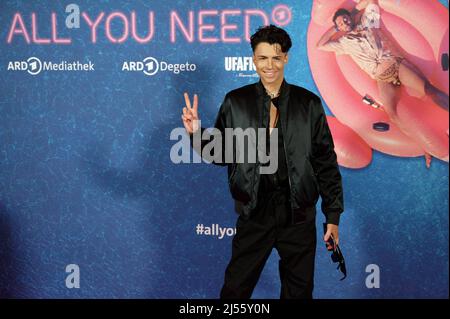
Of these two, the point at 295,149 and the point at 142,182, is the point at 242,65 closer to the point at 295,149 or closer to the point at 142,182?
the point at 295,149

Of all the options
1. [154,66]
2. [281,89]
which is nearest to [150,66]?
[154,66]

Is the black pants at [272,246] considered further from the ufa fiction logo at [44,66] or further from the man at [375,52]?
the ufa fiction logo at [44,66]

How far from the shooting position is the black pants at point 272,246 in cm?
213

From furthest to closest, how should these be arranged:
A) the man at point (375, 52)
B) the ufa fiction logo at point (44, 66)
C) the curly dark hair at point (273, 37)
Result: the ufa fiction logo at point (44, 66) < the man at point (375, 52) < the curly dark hair at point (273, 37)

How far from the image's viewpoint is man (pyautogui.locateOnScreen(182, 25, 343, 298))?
212 centimetres

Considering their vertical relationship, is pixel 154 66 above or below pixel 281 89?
above

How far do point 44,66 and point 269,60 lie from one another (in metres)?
1.38

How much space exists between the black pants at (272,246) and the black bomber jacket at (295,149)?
0.15ft

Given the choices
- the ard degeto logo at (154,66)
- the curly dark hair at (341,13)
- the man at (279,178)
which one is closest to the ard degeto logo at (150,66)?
the ard degeto logo at (154,66)

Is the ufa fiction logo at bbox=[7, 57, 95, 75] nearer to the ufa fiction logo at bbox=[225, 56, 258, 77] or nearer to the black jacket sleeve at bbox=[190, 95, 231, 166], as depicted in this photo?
the ufa fiction logo at bbox=[225, 56, 258, 77]

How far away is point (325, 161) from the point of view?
2.18 meters

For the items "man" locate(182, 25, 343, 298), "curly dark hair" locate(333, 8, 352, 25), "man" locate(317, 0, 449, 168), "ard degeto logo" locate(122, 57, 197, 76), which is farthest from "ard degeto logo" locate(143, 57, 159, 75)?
"curly dark hair" locate(333, 8, 352, 25)

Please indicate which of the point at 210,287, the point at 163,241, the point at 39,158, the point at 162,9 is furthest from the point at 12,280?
the point at 162,9
